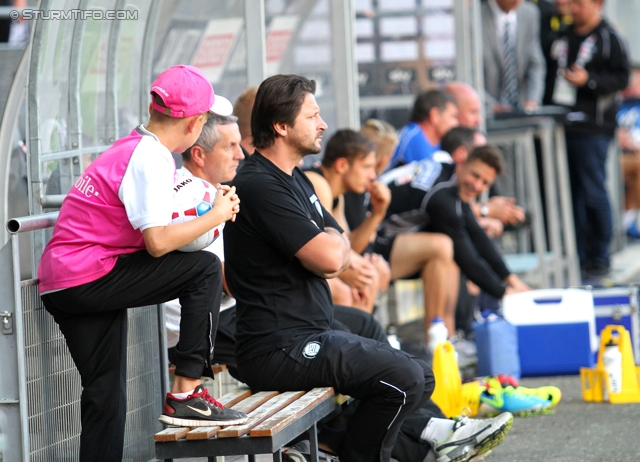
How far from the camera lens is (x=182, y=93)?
143 inches

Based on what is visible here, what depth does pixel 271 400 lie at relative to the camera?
393 cm

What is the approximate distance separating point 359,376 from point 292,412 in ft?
1.56

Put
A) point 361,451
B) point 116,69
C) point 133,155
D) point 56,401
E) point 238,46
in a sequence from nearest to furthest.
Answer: point 133,155 → point 56,401 → point 361,451 → point 116,69 → point 238,46

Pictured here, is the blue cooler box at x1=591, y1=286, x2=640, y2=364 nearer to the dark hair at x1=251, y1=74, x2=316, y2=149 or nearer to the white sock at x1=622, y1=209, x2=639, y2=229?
the dark hair at x1=251, y1=74, x2=316, y2=149

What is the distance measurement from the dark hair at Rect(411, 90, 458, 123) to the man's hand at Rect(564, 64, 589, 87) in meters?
2.34

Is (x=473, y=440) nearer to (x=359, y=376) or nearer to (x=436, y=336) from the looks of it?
(x=359, y=376)

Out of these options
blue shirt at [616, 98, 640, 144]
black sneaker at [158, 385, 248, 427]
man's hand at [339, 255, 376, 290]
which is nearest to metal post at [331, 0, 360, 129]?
man's hand at [339, 255, 376, 290]

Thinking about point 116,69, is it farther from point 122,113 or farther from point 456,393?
point 456,393

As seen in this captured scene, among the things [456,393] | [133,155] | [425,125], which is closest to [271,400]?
[133,155]

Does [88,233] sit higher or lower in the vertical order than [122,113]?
lower

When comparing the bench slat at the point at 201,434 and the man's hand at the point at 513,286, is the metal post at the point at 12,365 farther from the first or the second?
the man's hand at the point at 513,286

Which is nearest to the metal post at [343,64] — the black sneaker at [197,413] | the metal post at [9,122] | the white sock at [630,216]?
the metal post at [9,122]

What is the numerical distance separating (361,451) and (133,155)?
58.9 inches

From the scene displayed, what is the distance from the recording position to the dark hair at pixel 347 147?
626 centimetres
